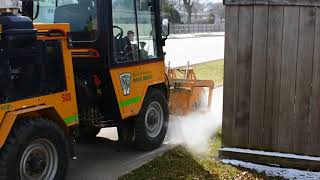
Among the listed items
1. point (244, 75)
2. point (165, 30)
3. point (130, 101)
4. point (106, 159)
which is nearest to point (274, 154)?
point (244, 75)

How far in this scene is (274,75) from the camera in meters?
6.38

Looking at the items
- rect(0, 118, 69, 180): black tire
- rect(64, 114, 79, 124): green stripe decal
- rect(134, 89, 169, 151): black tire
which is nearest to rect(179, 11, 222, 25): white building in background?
rect(134, 89, 169, 151): black tire

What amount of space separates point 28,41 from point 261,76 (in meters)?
2.94

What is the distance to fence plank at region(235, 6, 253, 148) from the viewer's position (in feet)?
20.9

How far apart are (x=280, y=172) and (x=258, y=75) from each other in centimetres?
124

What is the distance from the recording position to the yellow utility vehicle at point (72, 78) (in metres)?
4.93

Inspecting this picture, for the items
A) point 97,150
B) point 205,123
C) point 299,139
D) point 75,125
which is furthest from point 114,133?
point 299,139

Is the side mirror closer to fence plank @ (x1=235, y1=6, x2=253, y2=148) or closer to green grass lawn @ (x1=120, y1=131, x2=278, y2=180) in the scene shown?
fence plank @ (x1=235, y1=6, x2=253, y2=148)

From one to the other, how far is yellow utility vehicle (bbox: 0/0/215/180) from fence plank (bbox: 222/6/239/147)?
1.25 m

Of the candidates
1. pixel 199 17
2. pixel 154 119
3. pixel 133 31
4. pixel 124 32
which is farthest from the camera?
pixel 199 17

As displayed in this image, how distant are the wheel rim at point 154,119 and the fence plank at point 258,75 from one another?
1.61m

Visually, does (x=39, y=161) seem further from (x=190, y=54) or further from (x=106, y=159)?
(x=190, y=54)

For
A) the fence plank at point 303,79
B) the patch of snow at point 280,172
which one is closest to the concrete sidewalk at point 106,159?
the patch of snow at point 280,172

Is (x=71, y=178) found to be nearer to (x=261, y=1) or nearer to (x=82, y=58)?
(x=82, y=58)
